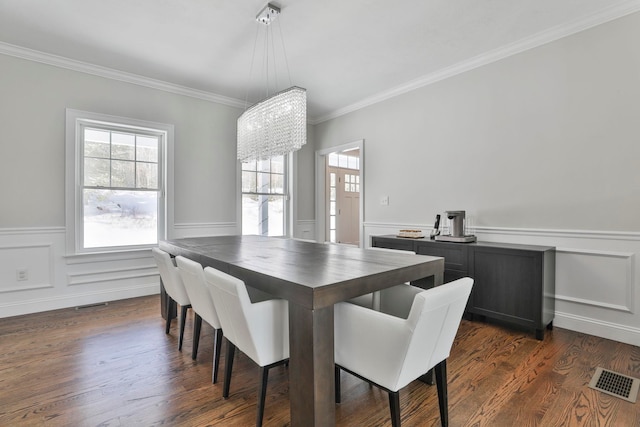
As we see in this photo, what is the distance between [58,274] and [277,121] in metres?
3.07

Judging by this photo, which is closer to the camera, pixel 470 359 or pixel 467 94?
pixel 470 359

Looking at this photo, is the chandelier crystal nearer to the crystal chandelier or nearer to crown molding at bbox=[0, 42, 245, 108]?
the crystal chandelier

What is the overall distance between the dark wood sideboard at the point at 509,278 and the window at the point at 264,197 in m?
2.95

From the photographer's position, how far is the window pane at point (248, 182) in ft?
16.1

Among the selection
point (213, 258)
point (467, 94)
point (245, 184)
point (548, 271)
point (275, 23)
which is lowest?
point (548, 271)

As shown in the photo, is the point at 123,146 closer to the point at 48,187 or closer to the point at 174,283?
the point at 48,187

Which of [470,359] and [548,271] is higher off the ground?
[548,271]

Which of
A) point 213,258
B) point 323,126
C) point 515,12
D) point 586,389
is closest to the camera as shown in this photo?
point 586,389

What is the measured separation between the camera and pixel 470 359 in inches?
89.4

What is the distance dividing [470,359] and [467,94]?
2787mm

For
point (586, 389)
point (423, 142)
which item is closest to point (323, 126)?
point (423, 142)

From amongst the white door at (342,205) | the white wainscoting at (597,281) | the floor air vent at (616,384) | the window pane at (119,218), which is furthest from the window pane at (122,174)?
the floor air vent at (616,384)

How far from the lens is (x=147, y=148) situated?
13.3ft

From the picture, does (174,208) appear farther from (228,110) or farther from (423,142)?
(423,142)
